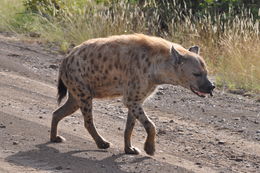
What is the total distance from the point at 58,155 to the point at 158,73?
1255 mm

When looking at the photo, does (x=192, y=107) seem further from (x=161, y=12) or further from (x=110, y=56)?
(x=161, y=12)

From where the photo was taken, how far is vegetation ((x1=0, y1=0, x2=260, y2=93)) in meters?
11.6

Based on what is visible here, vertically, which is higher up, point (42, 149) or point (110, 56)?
point (110, 56)

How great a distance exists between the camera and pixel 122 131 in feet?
27.3

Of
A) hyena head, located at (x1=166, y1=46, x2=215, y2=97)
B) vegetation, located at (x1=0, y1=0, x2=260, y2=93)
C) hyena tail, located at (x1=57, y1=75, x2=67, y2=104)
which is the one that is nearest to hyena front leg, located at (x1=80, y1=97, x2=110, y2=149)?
hyena tail, located at (x1=57, y1=75, x2=67, y2=104)

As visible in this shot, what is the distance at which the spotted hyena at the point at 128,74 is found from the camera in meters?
7.25

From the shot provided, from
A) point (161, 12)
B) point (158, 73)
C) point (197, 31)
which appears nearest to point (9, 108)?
point (158, 73)

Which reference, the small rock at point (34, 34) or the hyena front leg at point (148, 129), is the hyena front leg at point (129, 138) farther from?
the small rock at point (34, 34)

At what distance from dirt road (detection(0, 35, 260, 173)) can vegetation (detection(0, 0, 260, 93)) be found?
1.12 metres

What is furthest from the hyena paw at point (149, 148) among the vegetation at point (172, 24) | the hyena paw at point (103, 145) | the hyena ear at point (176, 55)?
the vegetation at point (172, 24)

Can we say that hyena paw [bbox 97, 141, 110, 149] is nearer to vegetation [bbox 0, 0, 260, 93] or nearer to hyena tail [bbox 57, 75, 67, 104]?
hyena tail [bbox 57, 75, 67, 104]

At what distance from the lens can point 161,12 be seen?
14.6 metres

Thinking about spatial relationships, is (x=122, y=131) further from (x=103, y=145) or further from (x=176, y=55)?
(x=176, y=55)

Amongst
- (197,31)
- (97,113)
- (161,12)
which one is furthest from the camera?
(161,12)
